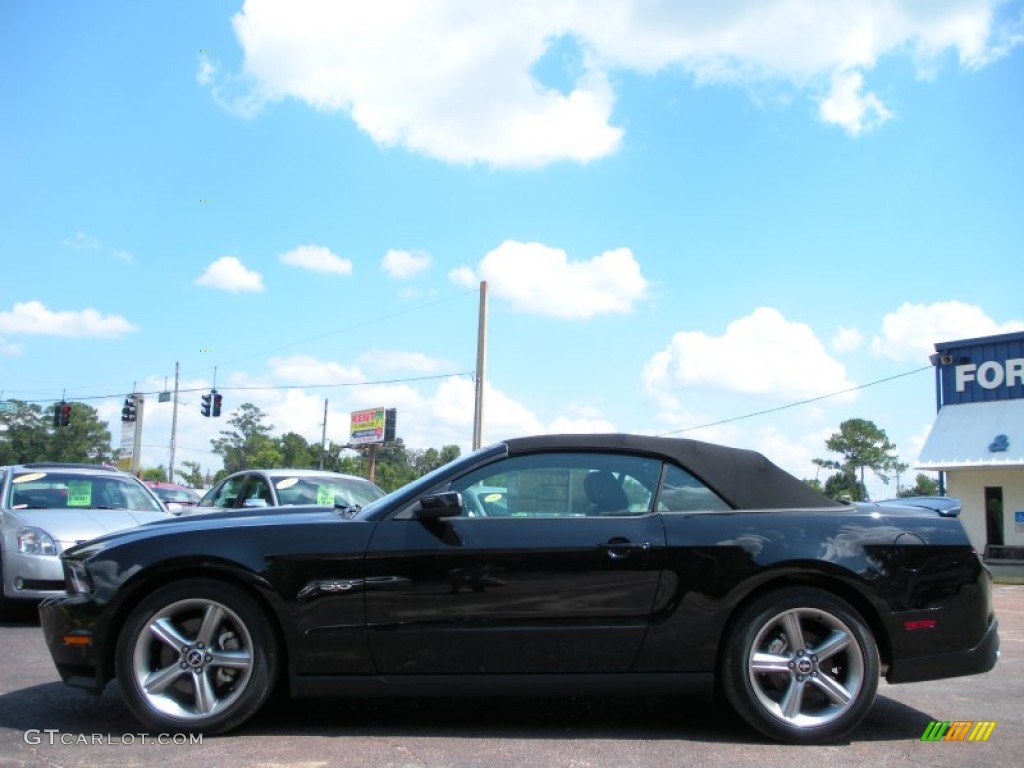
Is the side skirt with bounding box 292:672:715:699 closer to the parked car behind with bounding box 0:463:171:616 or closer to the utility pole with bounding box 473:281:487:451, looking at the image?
the parked car behind with bounding box 0:463:171:616

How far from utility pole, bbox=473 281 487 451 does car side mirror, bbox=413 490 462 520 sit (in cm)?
2039

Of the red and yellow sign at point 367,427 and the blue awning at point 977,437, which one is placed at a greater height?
the red and yellow sign at point 367,427

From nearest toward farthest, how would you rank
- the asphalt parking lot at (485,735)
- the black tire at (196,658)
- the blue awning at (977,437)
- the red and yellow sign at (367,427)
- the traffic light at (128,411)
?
the asphalt parking lot at (485,735) < the black tire at (196,658) < the blue awning at (977,437) < the traffic light at (128,411) < the red and yellow sign at (367,427)

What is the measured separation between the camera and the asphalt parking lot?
3.87 m

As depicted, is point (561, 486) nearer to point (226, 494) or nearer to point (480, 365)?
point (226, 494)

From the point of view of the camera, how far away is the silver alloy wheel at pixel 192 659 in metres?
4.17

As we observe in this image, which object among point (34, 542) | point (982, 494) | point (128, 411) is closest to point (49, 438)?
point (128, 411)

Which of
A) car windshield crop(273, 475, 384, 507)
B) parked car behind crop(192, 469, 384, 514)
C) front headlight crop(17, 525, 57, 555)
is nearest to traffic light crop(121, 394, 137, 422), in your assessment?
parked car behind crop(192, 469, 384, 514)

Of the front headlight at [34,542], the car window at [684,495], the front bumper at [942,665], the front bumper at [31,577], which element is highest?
the car window at [684,495]

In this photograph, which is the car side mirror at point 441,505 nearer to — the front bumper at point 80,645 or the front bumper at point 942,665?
the front bumper at point 80,645

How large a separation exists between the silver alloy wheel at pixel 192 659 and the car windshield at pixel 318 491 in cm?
525

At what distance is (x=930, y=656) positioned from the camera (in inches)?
171

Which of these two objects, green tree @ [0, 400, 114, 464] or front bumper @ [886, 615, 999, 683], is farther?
green tree @ [0, 400, 114, 464]

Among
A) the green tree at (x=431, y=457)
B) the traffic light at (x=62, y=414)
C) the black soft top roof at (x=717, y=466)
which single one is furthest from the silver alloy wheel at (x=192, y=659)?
the green tree at (x=431, y=457)
